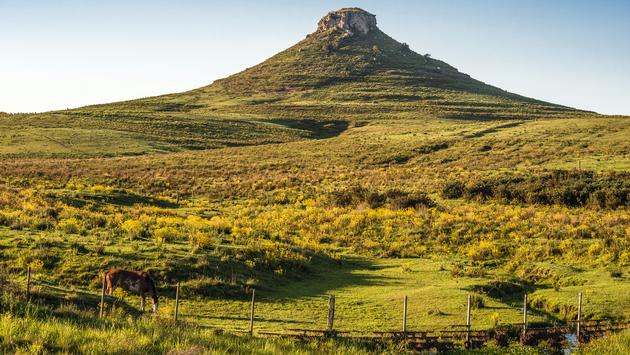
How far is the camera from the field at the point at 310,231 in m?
19.6

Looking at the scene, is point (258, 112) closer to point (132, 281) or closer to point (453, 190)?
point (453, 190)

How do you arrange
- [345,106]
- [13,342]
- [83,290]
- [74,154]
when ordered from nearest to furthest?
1. [13,342]
2. [83,290]
3. [74,154]
4. [345,106]

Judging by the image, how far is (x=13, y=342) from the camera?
31.5ft

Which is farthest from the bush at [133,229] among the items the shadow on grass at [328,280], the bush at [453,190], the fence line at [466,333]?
the bush at [453,190]

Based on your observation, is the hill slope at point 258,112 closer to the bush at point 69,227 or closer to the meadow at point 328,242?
the meadow at point 328,242

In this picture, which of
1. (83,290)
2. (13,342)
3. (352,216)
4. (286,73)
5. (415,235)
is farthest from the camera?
Result: (286,73)

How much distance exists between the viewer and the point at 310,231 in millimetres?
39000

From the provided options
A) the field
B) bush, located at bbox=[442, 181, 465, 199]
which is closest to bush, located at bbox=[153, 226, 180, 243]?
the field

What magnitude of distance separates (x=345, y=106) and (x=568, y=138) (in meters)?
74.6

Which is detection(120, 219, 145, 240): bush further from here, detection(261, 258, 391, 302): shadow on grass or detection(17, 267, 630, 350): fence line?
detection(17, 267, 630, 350): fence line

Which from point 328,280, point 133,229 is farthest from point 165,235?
point 328,280

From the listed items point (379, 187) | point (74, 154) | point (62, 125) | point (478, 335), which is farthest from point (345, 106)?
point (478, 335)

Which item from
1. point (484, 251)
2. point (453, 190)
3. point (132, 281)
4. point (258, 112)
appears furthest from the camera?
point (258, 112)

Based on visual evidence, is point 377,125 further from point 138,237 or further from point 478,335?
point 478,335
